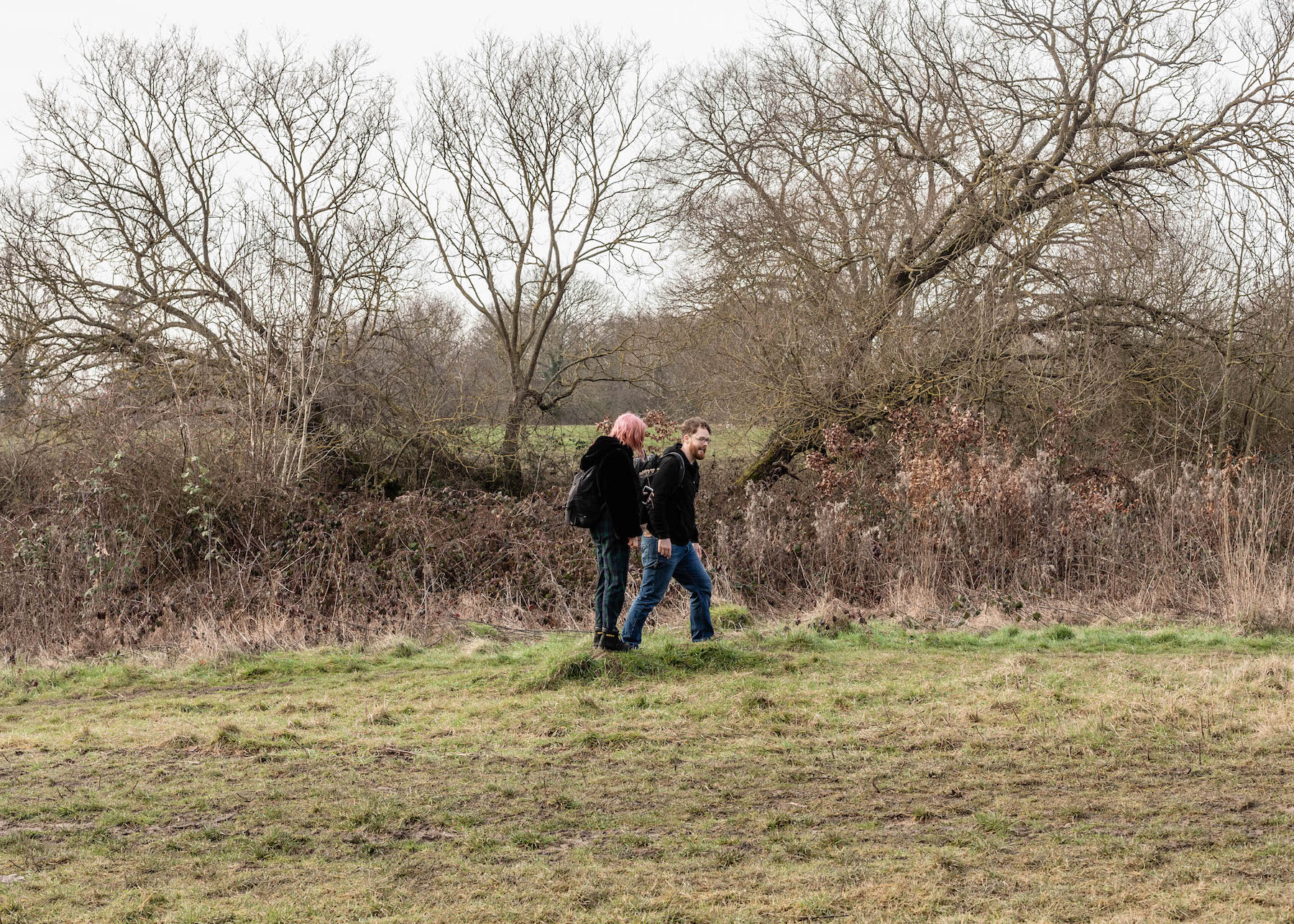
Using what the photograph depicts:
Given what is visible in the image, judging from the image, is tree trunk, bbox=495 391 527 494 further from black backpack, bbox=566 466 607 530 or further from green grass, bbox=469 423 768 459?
black backpack, bbox=566 466 607 530

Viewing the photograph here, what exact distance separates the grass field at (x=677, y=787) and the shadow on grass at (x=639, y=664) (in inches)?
1.0

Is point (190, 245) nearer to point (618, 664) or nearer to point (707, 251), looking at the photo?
point (707, 251)

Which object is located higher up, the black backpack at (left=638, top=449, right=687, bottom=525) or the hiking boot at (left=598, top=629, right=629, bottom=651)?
the black backpack at (left=638, top=449, right=687, bottom=525)

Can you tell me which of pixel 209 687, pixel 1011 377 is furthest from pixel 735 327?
pixel 209 687

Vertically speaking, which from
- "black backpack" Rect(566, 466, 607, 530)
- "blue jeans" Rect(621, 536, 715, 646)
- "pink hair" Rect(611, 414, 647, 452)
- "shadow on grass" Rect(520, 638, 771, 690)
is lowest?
"shadow on grass" Rect(520, 638, 771, 690)

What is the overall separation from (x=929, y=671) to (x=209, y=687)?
5.37 meters

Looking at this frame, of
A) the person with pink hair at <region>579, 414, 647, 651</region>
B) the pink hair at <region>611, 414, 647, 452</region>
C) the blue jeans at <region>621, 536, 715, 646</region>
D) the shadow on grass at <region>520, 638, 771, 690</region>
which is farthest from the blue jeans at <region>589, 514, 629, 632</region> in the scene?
the pink hair at <region>611, 414, 647, 452</region>

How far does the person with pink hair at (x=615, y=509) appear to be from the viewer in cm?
781

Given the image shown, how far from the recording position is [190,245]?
1959 cm

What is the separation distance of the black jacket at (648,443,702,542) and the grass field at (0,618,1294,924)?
0.87 metres

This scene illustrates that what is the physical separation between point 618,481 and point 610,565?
0.64 meters

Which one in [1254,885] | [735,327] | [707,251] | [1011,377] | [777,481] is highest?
[707,251]

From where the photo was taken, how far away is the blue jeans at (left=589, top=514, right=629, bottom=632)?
7.93 m

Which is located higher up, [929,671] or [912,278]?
[912,278]
